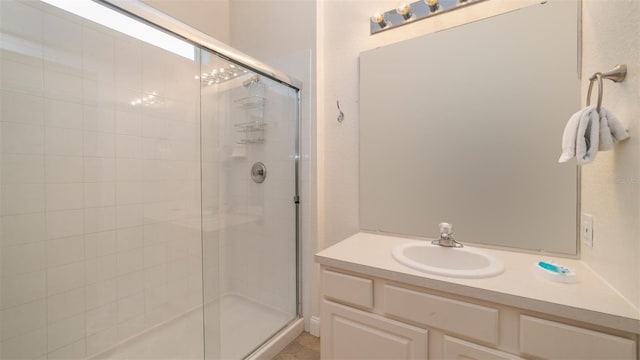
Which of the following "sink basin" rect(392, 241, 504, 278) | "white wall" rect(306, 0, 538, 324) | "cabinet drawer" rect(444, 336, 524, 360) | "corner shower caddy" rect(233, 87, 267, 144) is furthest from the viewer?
"corner shower caddy" rect(233, 87, 267, 144)

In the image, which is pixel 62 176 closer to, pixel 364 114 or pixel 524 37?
pixel 364 114

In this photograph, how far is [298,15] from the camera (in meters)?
1.78

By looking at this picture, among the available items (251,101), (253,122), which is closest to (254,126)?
(253,122)

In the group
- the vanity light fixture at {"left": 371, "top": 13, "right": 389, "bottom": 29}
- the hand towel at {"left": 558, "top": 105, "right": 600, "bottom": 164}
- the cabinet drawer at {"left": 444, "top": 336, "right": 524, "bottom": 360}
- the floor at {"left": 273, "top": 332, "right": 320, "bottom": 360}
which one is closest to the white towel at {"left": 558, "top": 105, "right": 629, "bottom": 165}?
the hand towel at {"left": 558, "top": 105, "right": 600, "bottom": 164}

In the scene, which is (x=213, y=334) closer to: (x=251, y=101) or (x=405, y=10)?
(x=251, y=101)

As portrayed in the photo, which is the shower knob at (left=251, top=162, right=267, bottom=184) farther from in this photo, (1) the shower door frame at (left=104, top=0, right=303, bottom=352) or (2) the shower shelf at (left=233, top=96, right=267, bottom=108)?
(2) the shower shelf at (left=233, top=96, right=267, bottom=108)

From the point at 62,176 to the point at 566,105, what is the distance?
2442 millimetres

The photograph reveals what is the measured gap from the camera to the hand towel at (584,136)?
2.40 feet

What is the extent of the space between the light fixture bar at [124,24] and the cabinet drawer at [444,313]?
1.64 m

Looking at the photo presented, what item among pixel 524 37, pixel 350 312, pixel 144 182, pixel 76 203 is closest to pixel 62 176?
pixel 76 203

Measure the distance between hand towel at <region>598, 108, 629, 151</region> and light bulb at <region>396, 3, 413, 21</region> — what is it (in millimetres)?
1028

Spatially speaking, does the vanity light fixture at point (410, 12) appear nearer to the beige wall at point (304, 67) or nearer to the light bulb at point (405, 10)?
the light bulb at point (405, 10)

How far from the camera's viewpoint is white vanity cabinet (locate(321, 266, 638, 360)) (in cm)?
68

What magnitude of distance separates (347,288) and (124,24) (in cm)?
178
